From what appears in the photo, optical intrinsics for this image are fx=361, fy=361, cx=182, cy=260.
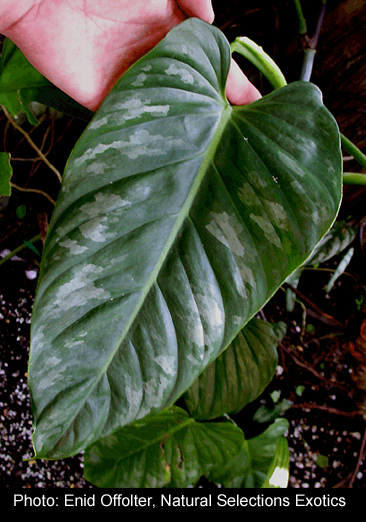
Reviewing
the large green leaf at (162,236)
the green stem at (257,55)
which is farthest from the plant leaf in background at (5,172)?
the green stem at (257,55)

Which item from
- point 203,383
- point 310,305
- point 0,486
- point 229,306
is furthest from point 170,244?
point 0,486

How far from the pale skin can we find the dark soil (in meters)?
0.47

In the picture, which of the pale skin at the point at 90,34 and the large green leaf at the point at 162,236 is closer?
the large green leaf at the point at 162,236

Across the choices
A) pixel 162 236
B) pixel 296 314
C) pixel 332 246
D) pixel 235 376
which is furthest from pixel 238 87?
pixel 296 314

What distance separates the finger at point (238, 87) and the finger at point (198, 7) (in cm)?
10

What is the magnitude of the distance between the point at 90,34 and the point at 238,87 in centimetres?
30

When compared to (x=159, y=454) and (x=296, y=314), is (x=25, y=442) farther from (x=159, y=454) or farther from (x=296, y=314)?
(x=296, y=314)

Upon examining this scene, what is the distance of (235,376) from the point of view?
2.97 feet

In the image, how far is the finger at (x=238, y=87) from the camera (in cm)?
71

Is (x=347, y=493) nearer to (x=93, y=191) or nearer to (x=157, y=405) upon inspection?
(x=157, y=405)

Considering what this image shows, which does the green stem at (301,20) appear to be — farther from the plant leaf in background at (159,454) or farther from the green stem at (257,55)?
the plant leaf in background at (159,454)

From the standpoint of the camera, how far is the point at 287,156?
0.49 meters

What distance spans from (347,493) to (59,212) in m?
1.15

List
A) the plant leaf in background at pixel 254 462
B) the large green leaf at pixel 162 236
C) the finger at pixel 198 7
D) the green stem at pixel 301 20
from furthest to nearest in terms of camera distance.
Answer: the plant leaf in background at pixel 254 462, the green stem at pixel 301 20, the finger at pixel 198 7, the large green leaf at pixel 162 236
